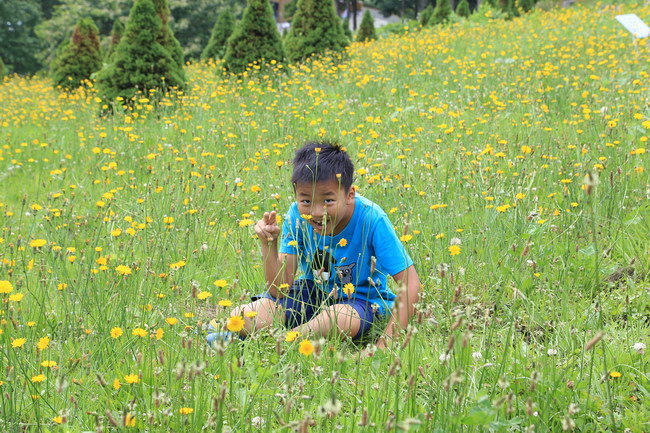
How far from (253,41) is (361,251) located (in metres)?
8.19

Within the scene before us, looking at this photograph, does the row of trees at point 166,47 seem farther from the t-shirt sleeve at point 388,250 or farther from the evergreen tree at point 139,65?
the t-shirt sleeve at point 388,250

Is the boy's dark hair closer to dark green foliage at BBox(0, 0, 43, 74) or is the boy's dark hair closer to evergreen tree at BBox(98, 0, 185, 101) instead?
evergreen tree at BBox(98, 0, 185, 101)

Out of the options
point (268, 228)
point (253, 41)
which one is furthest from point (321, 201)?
point (253, 41)

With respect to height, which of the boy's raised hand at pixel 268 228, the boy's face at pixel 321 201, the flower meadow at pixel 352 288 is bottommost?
the flower meadow at pixel 352 288

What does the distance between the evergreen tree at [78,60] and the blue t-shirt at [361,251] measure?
36.7 feet

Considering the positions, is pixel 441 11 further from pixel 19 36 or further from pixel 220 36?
Answer: pixel 19 36

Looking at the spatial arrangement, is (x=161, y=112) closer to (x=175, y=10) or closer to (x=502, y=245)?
(x=502, y=245)

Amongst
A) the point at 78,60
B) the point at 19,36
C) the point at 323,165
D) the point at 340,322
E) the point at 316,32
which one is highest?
the point at 19,36

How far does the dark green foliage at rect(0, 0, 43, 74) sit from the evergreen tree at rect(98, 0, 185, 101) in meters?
27.5

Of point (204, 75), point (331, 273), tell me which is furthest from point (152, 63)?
point (331, 273)

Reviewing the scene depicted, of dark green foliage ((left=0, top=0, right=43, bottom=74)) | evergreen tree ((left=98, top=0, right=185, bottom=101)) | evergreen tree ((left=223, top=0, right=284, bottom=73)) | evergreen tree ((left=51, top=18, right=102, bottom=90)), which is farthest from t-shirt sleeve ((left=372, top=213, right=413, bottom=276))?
dark green foliage ((left=0, top=0, right=43, bottom=74))

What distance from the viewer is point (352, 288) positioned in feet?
5.95

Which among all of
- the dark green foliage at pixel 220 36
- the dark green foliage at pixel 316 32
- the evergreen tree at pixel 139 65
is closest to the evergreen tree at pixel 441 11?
the dark green foliage at pixel 220 36

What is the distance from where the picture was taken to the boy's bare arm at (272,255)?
2.38 m
